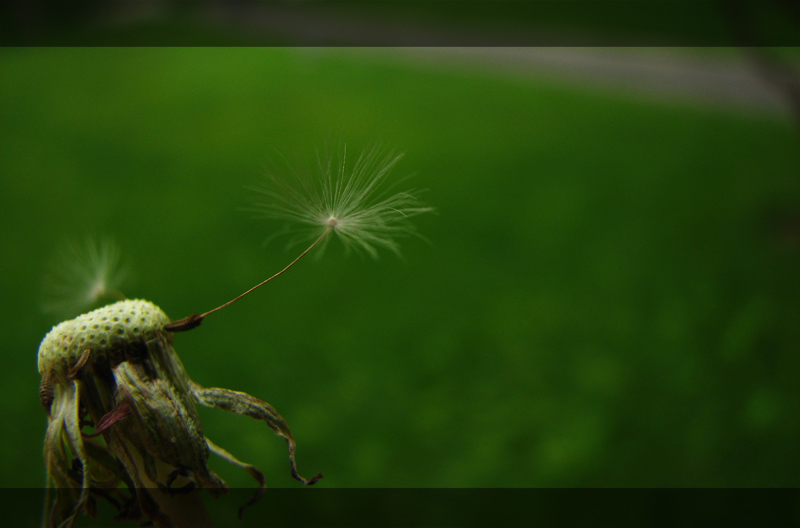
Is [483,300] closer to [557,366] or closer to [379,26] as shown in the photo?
[557,366]

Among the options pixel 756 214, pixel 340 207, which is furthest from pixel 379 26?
pixel 340 207

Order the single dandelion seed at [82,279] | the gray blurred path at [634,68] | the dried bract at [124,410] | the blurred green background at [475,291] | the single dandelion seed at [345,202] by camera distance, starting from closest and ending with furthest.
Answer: the dried bract at [124,410], the single dandelion seed at [345,202], the single dandelion seed at [82,279], the blurred green background at [475,291], the gray blurred path at [634,68]

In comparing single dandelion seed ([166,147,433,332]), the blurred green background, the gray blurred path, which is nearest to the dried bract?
single dandelion seed ([166,147,433,332])

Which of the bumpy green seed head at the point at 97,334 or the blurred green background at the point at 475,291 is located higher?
the blurred green background at the point at 475,291

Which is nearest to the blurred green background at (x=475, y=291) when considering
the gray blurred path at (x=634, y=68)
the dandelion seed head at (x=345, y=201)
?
the dandelion seed head at (x=345, y=201)

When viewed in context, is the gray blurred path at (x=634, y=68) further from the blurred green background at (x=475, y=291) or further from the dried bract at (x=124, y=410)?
the dried bract at (x=124, y=410)

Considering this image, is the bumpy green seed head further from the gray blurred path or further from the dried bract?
the gray blurred path
